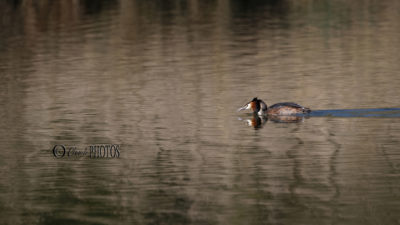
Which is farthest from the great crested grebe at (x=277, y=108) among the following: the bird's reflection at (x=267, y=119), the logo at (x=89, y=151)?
the logo at (x=89, y=151)

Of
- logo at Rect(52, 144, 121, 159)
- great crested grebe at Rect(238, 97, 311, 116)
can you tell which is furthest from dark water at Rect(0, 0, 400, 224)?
great crested grebe at Rect(238, 97, 311, 116)

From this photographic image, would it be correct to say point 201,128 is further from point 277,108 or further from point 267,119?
point 277,108

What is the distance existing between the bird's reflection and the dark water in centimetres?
10

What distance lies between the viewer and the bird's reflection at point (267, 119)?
64.9 feet

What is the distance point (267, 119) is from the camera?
802 inches

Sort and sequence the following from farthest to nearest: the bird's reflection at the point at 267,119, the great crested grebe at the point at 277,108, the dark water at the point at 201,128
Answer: the great crested grebe at the point at 277,108
the bird's reflection at the point at 267,119
the dark water at the point at 201,128

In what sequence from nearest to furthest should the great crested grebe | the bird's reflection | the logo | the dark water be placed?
the dark water
the logo
the bird's reflection
the great crested grebe

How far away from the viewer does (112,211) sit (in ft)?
43.0

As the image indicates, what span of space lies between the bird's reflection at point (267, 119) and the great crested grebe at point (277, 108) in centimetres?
8

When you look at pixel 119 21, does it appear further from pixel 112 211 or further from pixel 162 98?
pixel 112 211

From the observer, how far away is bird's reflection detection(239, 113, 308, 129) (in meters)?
19.8

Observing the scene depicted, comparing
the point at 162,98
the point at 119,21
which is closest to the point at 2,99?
the point at 162,98

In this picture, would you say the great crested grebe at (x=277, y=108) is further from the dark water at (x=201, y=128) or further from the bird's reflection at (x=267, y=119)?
the dark water at (x=201, y=128)

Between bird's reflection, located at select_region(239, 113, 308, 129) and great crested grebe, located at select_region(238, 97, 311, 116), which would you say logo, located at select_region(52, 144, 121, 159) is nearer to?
bird's reflection, located at select_region(239, 113, 308, 129)
